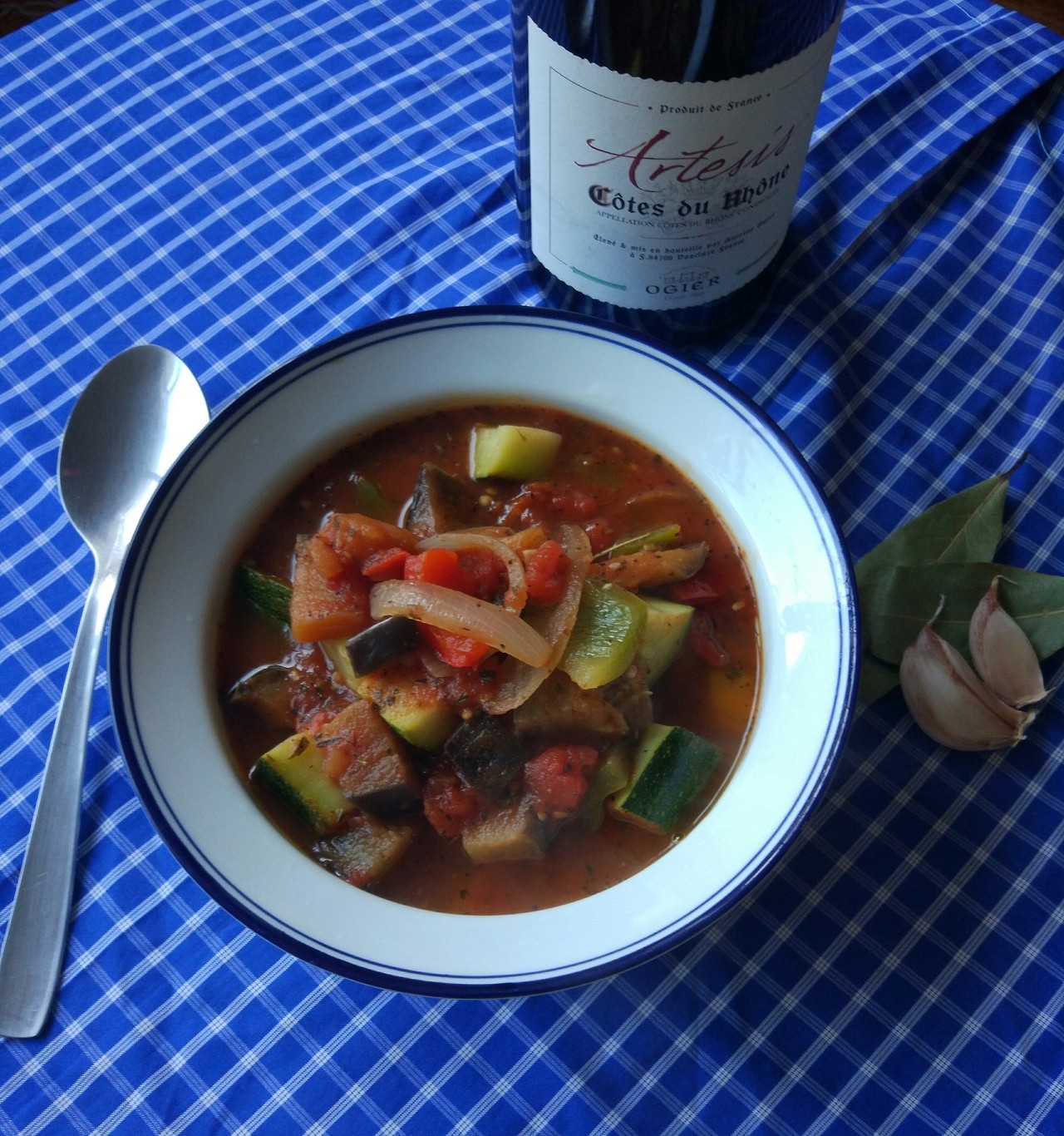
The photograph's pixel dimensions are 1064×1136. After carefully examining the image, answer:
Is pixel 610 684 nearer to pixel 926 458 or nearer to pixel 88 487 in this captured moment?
pixel 926 458

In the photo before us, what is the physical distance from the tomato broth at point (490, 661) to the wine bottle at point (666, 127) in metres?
0.33

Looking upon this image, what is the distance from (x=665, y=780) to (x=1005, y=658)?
2.12ft

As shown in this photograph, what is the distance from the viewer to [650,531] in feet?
6.13

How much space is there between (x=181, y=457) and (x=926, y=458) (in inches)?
55.6

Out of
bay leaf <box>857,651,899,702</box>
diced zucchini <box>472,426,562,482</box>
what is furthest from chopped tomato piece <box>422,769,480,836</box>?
bay leaf <box>857,651,899,702</box>

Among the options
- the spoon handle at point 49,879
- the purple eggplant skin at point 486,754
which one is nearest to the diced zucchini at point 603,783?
the purple eggplant skin at point 486,754

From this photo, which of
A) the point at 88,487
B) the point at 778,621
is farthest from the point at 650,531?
the point at 88,487

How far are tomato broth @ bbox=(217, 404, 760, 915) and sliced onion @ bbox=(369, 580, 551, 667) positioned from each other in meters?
0.06

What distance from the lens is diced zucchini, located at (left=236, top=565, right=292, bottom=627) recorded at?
1.77 metres

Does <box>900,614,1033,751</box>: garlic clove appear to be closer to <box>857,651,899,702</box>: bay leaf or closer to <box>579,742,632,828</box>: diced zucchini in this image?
<box>857,651,899,702</box>: bay leaf

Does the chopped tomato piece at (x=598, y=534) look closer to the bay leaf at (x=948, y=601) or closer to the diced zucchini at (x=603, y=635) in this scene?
the diced zucchini at (x=603, y=635)

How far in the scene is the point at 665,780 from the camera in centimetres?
164

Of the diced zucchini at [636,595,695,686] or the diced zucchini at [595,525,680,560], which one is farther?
the diced zucchini at [595,525,680,560]

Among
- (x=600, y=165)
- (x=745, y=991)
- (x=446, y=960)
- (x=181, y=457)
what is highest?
(x=600, y=165)
